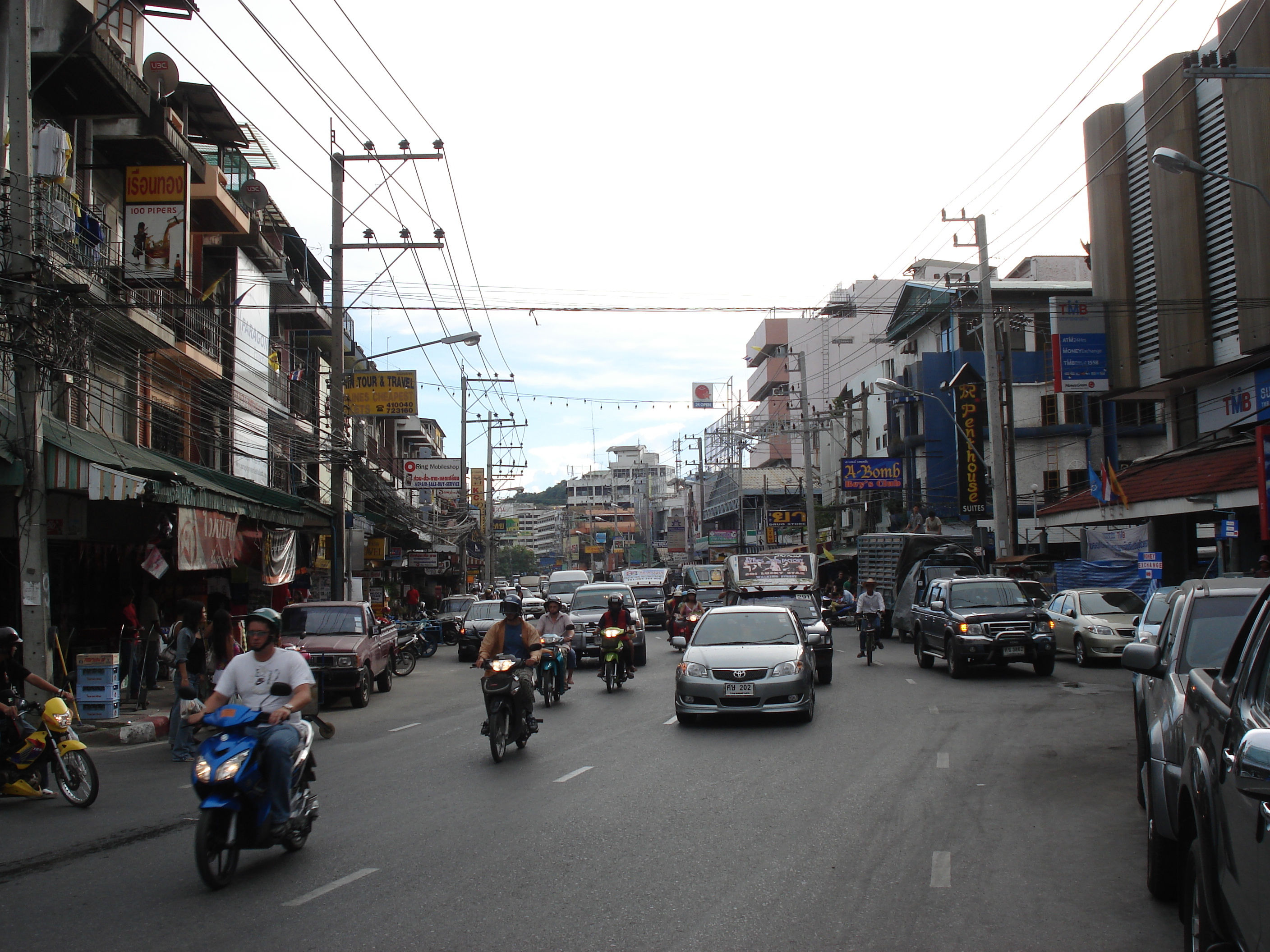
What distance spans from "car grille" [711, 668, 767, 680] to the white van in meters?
16.8

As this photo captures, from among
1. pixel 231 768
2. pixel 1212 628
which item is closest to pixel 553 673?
pixel 231 768

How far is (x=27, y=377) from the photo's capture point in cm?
1345

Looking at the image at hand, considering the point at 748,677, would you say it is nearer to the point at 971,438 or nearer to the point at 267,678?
the point at 267,678

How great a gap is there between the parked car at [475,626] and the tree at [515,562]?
132 meters

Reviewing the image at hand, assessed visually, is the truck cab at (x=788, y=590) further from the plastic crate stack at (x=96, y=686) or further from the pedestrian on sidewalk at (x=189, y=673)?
the plastic crate stack at (x=96, y=686)

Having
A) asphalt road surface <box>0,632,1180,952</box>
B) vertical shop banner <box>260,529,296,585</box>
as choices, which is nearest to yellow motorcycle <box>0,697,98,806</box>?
asphalt road surface <box>0,632,1180,952</box>

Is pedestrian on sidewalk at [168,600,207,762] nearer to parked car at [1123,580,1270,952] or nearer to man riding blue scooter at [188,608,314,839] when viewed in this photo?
man riding blue scooter at [188,608,314,839]

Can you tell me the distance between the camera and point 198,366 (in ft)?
83.9

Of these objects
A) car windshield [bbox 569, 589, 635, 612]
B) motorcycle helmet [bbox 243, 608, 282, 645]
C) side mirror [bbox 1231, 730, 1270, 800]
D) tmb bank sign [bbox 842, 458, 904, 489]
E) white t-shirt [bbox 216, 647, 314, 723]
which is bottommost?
car windshield [bbox 569, 589, 635, 612]

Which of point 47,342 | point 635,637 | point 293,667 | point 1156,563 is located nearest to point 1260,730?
point 293,667

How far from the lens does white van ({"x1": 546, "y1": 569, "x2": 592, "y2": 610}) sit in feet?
112

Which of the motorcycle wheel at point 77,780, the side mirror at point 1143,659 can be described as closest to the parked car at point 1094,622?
the side mirror at point 1143,659

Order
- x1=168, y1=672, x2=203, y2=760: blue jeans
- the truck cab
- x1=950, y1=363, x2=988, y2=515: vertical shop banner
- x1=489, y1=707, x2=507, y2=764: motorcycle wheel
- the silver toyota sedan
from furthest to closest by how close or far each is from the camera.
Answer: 1. x1=950, y1=363, x2=988, y2=515: vertical shop banner
2. the truck cab
3. the silver toyota sedan
4. x1=168, y1=672, x2=203, y2=760: blue jeans
5. x1=489, y1=707, x2=507, y2=764: motorcycle wheel

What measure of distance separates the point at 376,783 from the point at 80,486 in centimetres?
686
